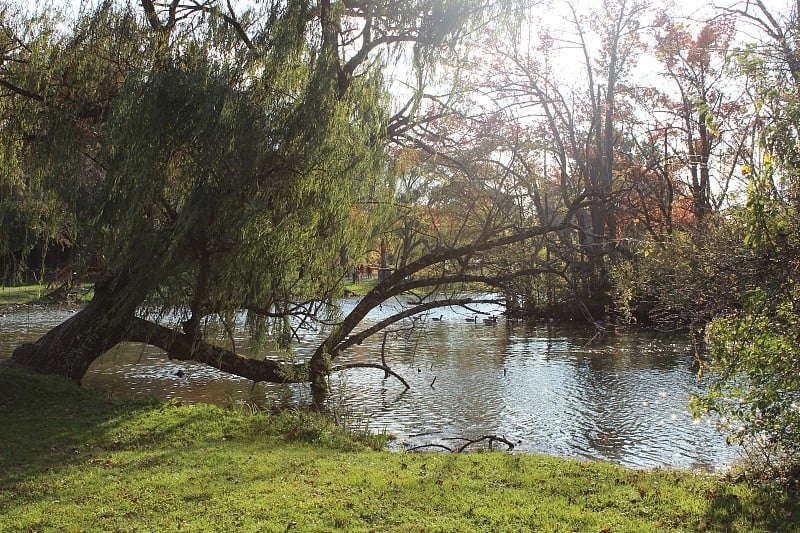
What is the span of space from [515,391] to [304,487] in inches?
318

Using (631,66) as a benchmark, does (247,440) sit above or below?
below

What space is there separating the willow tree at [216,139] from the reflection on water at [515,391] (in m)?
3.20

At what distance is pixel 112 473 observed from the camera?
6.16 m

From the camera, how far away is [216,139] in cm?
790

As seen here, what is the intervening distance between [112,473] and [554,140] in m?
22.6

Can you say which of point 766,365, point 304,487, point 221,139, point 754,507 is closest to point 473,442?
point 304,487

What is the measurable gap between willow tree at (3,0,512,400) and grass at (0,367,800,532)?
6.41ft

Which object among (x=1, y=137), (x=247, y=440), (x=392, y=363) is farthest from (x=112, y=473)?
(x=392, y=363)

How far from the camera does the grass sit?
16.6 ft

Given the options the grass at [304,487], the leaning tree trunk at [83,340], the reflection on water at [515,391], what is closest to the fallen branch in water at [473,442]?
the reflection on water at [515,391]

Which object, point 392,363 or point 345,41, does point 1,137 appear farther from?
point 392,363

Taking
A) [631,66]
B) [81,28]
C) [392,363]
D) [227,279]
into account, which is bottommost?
[392,363]

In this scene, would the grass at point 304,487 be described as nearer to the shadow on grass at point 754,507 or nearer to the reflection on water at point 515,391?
the shadow on grass at point 754,507

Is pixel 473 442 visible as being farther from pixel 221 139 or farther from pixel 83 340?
pixel 83 340
